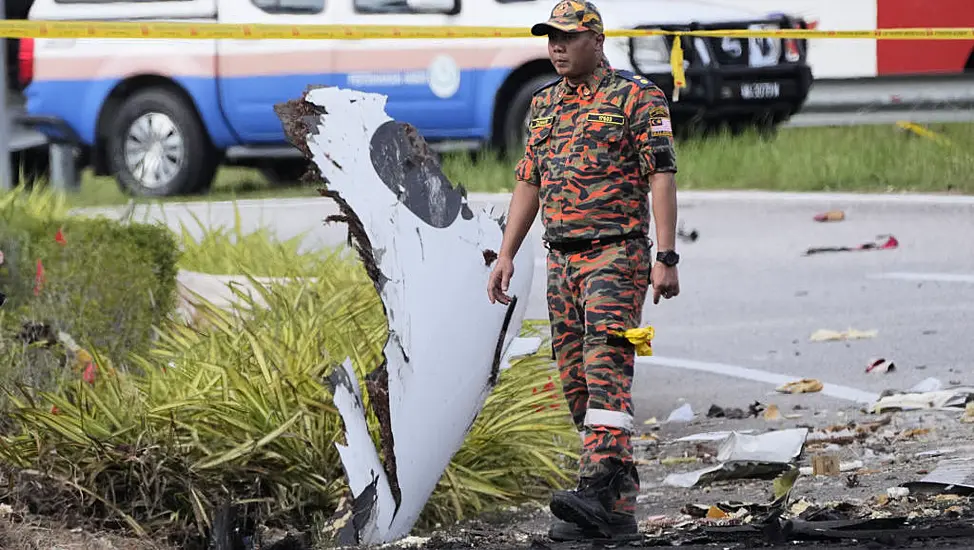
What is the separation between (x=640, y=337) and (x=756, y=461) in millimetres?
1353

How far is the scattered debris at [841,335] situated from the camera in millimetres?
10047

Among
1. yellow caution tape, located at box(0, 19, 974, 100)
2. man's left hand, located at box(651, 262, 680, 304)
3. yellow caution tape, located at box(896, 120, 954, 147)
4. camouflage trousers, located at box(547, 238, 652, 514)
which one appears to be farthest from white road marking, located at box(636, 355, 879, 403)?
yellow caution tape, located at box(896, 120, 954, 147)

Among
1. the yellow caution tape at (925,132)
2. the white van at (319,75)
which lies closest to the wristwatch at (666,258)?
the white van at (319,75)

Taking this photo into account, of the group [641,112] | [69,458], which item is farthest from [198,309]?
[641,112]

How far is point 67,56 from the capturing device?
52.1 ft

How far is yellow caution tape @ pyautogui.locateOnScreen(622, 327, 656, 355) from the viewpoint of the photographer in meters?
5.84

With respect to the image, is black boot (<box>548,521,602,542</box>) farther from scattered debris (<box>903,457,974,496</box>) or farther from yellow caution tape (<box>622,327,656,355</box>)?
scattered debris (<box>903,457,974,496</box>)

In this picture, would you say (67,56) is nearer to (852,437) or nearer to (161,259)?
(161,259)

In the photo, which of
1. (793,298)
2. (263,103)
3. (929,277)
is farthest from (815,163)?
(263,103)

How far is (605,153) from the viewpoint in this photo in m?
5.87

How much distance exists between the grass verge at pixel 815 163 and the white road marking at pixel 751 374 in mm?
4763

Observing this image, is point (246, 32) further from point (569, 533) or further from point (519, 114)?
point (519, 114)

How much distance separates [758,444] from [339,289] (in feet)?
6.64

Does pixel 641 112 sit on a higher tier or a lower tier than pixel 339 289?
higher
